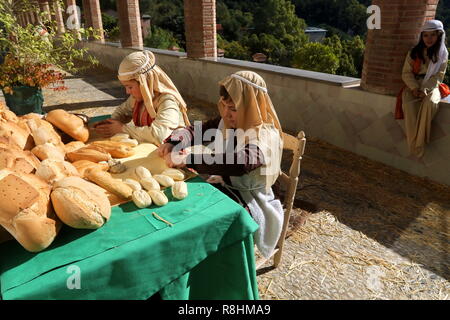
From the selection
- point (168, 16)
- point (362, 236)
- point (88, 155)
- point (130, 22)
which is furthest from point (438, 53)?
point (168, 16)

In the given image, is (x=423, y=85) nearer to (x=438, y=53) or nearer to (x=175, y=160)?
(x=438, y=53)

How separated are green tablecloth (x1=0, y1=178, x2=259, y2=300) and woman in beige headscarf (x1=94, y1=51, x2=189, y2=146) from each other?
0.81m

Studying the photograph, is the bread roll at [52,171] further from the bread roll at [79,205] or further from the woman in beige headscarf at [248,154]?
the woman in beige headscarf at [248,154]

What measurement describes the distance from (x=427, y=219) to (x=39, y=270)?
364cm

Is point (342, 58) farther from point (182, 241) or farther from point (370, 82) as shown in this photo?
point (182, 241)

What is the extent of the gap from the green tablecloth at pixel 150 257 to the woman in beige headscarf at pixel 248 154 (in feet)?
0.61

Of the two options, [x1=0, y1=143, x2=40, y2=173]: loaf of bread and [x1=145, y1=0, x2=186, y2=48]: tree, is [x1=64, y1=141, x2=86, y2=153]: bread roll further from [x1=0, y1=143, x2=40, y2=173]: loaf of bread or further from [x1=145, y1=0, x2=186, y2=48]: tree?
[x1=145, y1=0, x2=186, y2=48]: tree

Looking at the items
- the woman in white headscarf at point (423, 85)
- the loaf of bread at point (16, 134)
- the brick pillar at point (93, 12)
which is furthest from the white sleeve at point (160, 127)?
the brick pillar at point (93, 12)

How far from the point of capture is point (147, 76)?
8.75ft

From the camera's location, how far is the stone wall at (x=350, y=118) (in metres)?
4.12

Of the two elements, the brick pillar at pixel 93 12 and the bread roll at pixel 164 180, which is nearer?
the bread roll at pixel 164 180

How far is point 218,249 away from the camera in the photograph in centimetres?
168

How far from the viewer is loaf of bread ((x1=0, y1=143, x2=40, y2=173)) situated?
1.59m

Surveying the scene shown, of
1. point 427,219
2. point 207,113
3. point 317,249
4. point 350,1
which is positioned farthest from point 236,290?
point 350,1
